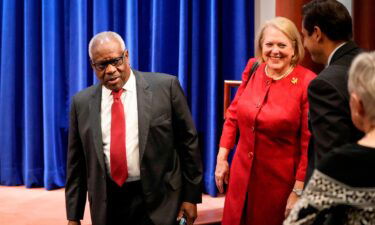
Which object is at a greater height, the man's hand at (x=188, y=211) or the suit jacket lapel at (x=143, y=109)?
the suit jacket lapel at (x=143, y=109)

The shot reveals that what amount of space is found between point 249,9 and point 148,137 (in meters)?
2.38

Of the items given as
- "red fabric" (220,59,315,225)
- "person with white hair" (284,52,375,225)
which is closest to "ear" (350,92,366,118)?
"person with white hair" (284,52,375,225)

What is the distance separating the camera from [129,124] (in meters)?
2.31

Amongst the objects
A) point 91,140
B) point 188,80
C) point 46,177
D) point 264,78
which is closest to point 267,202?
point 264,78

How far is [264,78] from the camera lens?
2.48 m

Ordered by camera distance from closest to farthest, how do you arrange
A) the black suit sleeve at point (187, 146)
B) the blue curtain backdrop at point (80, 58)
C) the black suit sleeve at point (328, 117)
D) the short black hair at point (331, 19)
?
the black suit sleeve at point (328, 117), the short black hair at point (331, 19), the black suit sleeve at point (187, 146), the blue curtain backdrop at point (80, 58)

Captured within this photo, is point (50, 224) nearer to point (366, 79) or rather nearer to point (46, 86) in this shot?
point (46, 86)

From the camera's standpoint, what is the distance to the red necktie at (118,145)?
88.7 inches

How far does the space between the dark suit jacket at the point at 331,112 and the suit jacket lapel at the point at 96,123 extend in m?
0.93

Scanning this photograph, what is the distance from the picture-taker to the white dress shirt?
2.29 m

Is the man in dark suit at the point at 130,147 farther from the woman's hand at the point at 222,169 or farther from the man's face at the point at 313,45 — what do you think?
the man's face at the point at 313,45

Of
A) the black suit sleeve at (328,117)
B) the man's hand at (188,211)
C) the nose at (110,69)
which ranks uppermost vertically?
the nose at (110,69)

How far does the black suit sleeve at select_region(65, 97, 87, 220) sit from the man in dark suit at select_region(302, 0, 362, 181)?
103cm

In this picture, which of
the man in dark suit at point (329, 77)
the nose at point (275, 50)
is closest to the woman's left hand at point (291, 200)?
the man in dark suit at point (329, 77)
